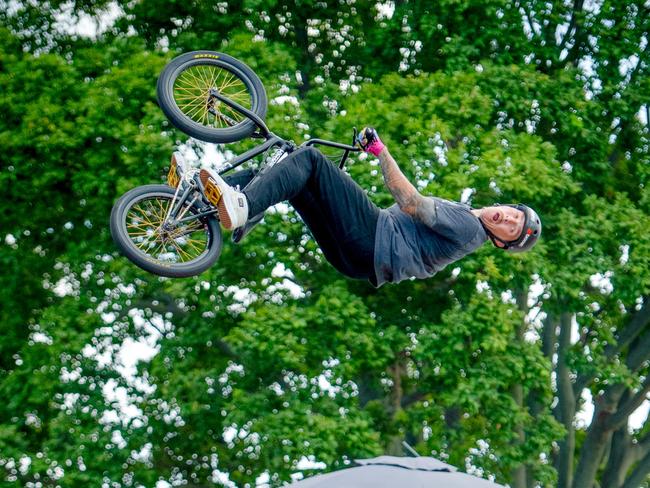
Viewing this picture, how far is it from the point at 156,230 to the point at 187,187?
0.98 ft

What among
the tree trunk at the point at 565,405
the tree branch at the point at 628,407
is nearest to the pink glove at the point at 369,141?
the tree trunk at the point at 565,405

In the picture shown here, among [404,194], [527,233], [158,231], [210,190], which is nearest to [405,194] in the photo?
[404,194]

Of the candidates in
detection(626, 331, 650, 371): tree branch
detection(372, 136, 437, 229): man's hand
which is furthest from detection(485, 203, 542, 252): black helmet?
detection(626, 331, 650, 371): tree branch

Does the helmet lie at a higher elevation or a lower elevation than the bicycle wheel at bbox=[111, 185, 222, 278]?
lower

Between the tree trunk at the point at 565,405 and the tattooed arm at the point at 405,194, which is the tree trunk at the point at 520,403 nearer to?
the tree trunk at the point at 565,405

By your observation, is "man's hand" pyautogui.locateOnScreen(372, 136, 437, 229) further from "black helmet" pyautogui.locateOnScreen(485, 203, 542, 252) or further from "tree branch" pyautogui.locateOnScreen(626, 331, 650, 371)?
"tree branch" pyautogui.locateOnScreen(626, 331, 650, 371)

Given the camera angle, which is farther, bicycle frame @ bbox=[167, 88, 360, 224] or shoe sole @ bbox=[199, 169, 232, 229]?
bicycle frame @ bbox=[167, 88, 360, 224]

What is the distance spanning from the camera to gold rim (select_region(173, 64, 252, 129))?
6223 mm

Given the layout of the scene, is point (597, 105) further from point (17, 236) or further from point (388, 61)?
→ point (17, 236)

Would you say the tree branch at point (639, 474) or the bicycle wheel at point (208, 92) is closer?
the bicycle wheel at point (208, 92)

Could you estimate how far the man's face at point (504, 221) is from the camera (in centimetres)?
558

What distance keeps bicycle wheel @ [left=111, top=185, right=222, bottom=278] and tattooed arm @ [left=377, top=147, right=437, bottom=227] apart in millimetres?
1073

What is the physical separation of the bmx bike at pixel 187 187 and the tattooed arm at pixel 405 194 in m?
0.23

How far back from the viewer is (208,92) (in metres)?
6.07
